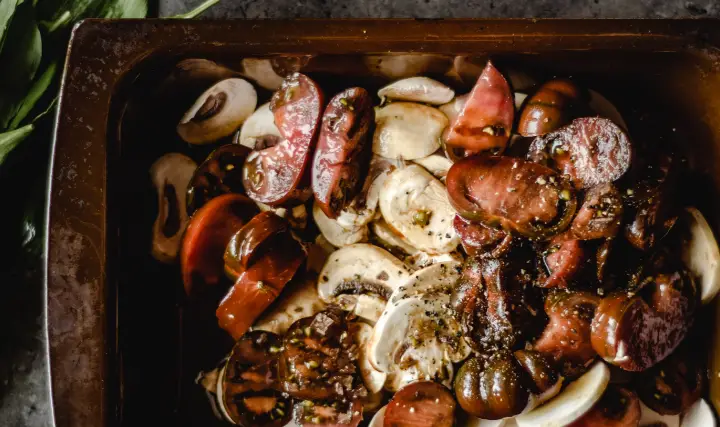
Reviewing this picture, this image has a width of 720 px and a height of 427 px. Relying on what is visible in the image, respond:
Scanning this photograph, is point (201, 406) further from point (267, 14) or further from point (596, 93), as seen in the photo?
point (596, 93)

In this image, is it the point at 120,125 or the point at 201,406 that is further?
the point at 201,406

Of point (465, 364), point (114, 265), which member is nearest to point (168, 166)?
point (114, 265)

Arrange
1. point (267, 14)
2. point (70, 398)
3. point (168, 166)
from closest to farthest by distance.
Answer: point (70, 398) < point (168, 166) < point (267, 14)

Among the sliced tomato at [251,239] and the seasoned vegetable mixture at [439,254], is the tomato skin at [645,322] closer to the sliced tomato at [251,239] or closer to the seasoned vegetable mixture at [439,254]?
the seasoned vegetable mixture at [439,254]

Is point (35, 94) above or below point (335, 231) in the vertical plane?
above

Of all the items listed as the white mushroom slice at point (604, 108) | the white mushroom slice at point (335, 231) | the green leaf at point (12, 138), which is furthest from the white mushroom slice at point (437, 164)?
the green leaf at point (12, 138)

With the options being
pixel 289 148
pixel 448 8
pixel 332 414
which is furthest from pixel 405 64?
pixel 332 414

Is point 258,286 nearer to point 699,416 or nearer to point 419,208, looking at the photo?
point 419,208

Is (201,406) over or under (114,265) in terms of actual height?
under
